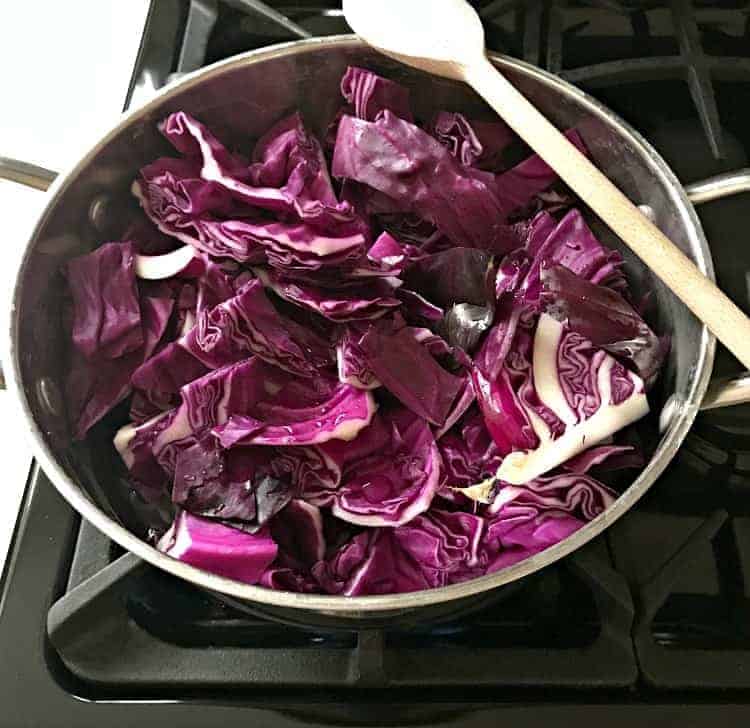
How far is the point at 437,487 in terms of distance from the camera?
840mm

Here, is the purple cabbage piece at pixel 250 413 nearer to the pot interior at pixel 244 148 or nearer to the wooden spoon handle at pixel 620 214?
the pot interior at pixel 244 148

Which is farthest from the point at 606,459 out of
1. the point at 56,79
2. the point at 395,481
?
the point at 56,79

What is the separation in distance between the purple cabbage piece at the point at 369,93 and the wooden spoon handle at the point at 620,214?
3.7 inches

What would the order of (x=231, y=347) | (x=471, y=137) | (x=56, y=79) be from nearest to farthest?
1. (x=231, y=347)
2. (x=471, y=137)
3. (x=56, y=79)

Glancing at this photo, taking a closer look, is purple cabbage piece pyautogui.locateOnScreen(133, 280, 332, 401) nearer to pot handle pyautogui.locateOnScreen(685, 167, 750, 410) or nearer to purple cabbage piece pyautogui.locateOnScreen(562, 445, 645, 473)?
purple cabbage piece pyautogui.locateOnScreen(562, 445, 645, 473)

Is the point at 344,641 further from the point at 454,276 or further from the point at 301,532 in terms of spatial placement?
the point at 454,276

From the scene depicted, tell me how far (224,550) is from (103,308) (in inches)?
11.3

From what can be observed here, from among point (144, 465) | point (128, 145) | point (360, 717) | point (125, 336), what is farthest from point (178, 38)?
point (360, 717)

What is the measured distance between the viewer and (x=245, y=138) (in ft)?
3.44

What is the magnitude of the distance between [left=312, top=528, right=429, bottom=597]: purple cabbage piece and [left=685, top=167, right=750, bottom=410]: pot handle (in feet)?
0.95

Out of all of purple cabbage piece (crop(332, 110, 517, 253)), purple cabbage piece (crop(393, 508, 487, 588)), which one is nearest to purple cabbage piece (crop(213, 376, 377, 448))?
purple cabbage piece (crop(393, 508, 487, 588))

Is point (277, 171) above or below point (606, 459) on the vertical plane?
above

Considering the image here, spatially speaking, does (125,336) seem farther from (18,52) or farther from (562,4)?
(562,4)

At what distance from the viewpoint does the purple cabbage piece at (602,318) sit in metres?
0.86
